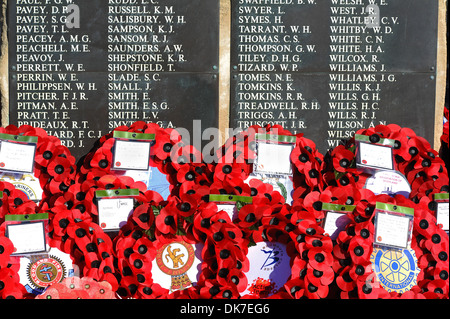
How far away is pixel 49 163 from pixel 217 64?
155 cm

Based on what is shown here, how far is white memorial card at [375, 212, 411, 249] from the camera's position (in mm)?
3744

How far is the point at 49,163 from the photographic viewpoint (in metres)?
3.98

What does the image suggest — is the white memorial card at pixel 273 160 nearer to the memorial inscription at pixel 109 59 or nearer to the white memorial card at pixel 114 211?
the memorial inscription at pixel 109 59

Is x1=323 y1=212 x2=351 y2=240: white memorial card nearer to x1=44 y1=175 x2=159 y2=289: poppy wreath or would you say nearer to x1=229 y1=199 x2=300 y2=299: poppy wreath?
x1=229 y1=199 x2=300 y2=299: poppy wreath

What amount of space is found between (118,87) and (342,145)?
188 cm

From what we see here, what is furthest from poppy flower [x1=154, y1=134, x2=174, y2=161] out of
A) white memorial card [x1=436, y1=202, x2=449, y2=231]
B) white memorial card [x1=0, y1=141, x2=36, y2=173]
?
white memorial card [x1=436, y1=202, x2=449, y2=231]

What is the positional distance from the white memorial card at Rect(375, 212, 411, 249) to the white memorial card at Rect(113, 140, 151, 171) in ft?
5.90

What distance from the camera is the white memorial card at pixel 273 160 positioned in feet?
13.2

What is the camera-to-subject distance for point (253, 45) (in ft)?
13.9

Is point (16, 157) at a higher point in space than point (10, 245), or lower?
higher

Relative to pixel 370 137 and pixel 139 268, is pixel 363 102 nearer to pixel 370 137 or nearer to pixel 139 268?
pixel 370 137

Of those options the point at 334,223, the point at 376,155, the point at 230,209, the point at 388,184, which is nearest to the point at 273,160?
the point at 230,209

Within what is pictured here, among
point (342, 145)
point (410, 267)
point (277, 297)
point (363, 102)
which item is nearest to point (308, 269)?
point (277, 297)

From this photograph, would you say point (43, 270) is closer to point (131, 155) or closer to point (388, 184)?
point (131, 155)
